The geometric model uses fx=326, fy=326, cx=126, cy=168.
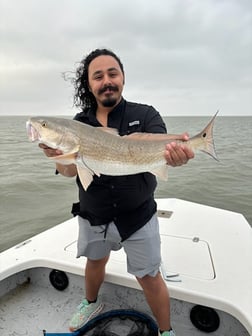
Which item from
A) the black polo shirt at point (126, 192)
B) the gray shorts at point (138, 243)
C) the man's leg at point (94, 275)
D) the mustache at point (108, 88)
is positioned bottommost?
the man's leg at point (94, 275)

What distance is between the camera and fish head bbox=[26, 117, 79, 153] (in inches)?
93.4

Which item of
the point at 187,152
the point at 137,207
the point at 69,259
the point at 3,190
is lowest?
the point at 3,190

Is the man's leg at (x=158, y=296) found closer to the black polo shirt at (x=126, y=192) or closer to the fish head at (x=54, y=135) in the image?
the black polo shirt at (x=126, y=192)

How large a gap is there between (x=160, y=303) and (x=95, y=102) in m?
1.82

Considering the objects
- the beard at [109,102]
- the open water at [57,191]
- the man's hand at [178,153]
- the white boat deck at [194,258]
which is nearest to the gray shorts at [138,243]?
the white boat deck at [194,258]

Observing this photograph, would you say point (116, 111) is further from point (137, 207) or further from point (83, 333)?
point (83, 333)

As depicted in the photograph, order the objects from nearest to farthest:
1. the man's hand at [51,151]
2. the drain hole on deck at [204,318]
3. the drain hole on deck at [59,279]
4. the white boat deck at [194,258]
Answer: the man's hand at [51,151] → the white boat deck at [194,258] → the drain hole on deck at [204,318] → the drain hole on deck at [59,279]

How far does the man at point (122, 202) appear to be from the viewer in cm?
255

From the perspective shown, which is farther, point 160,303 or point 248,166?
point 248,166

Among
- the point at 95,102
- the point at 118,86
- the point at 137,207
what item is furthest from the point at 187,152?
the point at 95,102

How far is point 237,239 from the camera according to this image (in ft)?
12.6

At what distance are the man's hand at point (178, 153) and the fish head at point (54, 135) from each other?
673mm

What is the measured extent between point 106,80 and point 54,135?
0.62 meters

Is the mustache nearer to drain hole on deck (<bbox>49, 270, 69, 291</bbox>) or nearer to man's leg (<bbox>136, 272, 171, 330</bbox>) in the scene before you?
man's leg (<bbox>136, 272, 171, 330</bbox>)
